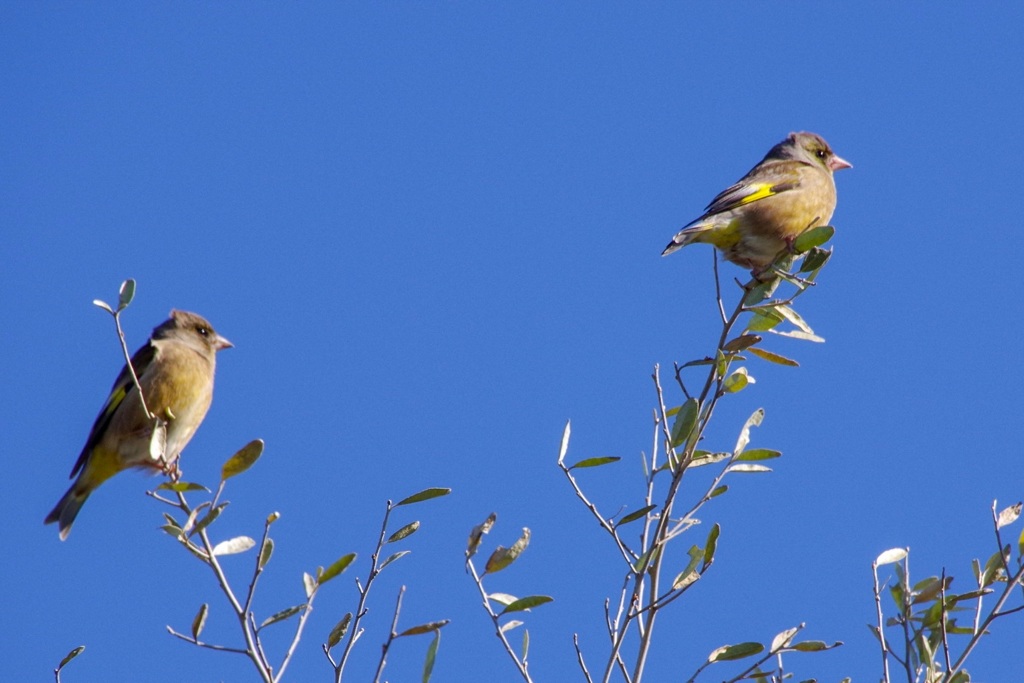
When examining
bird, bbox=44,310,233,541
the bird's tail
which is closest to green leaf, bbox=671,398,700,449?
bird, bbox=44,310,233,541

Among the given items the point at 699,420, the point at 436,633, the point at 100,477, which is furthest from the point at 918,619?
the point at 100,477

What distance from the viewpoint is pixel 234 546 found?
10.1 feet

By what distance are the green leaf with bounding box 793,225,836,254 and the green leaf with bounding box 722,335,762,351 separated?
42 centimetres

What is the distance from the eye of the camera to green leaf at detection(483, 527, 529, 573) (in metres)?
3.22

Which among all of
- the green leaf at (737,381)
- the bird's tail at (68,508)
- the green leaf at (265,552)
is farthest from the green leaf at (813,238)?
the bird's tail at (68,508)

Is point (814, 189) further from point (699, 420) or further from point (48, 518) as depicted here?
point (48, 518)

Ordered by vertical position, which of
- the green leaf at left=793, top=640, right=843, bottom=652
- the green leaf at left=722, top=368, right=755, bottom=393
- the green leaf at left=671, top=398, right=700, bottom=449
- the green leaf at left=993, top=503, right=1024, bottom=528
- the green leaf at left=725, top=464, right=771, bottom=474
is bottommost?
the green leaf at left=793, top=640, right=843, bottom=652

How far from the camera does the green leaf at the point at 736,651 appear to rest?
3209 millimetres

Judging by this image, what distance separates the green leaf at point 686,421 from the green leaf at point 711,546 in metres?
0.31

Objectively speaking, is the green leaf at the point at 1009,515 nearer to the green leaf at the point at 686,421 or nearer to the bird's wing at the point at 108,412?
the green leaf at the point at 686,421

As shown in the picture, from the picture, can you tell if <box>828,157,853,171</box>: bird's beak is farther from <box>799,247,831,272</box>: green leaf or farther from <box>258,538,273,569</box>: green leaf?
<box>258,538,273,569</box>: green leaf

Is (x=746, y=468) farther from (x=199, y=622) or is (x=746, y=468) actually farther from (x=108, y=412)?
(x=108, y=412)

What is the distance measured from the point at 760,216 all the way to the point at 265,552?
3415mm

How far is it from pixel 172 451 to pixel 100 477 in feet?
1.31
